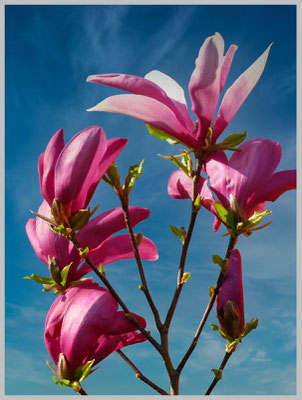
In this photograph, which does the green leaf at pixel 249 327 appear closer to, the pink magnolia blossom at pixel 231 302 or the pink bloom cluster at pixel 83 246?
the pink magnolia blossom at pixel 231 302

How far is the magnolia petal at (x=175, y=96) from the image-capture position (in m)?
1.05

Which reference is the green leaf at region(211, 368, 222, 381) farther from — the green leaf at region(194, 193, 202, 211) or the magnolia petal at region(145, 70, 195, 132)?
the magnolia petal at region(145, 70, 195, 132)

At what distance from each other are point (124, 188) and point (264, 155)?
0.34 metres

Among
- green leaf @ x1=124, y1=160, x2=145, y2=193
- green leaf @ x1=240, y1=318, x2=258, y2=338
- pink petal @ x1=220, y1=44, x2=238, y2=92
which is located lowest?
green leaf @ x1=240, y1=318, x2=258, y2=338

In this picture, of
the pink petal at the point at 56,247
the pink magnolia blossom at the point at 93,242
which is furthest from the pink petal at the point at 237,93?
the pink petal at the point at 56,247

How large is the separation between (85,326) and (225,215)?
1.34 feet

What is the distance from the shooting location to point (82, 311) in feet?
3.36

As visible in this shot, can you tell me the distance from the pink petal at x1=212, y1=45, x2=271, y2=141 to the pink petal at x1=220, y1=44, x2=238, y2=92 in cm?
4

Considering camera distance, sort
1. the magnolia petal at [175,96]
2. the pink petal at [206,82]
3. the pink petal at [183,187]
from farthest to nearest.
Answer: the pink petal at [183,187]
the magnolia petal at [175,96]
the pink petal at [206,82]

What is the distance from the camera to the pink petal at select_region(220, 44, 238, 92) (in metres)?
1.05

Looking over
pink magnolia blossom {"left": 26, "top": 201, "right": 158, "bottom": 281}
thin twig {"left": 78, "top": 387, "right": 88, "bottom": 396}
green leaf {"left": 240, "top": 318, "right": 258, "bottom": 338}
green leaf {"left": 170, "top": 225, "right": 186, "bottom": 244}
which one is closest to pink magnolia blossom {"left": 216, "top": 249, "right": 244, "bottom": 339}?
green leaf {"left": 240, "top": 318, "right": 258, "bottom": 338}

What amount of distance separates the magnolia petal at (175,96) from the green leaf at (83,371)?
0.59 m

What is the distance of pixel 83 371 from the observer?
1035 mm

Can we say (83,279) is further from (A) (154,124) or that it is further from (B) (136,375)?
(A) (154,124)
